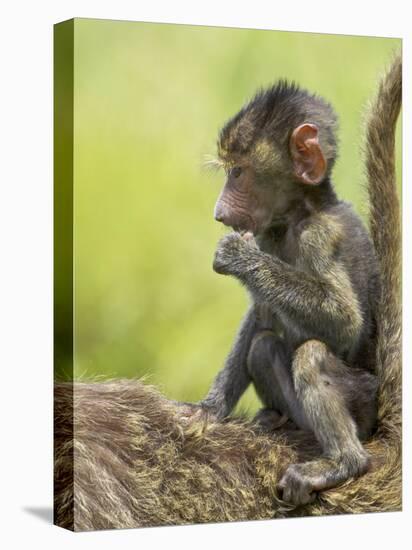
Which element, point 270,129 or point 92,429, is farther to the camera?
point 270,129

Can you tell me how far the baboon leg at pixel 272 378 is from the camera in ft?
24.6

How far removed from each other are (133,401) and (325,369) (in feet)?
3.53

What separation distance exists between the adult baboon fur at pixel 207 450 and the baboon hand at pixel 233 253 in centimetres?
78

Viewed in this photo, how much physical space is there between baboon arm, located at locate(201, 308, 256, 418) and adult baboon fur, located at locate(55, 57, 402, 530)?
11 cm

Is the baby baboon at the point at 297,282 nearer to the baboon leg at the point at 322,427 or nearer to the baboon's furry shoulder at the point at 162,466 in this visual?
A: the baboon leg at the point at 322,427

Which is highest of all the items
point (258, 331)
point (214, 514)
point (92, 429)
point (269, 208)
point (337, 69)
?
point (337, 69)

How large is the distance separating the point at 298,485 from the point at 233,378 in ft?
2.25

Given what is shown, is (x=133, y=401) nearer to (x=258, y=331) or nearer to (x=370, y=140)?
(x=258, y=331)

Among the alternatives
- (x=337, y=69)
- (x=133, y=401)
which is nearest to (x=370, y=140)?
(x=337, y=69)

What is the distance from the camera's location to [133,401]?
712 centimetres

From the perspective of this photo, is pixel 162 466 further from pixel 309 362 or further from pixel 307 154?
pixel 307 154

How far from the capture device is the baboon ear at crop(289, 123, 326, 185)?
7449mm

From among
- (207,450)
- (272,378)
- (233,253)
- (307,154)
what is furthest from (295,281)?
(207,450)

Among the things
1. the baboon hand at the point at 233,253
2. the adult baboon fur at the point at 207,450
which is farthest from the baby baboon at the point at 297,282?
the adult baboon fur at the point at 207,450
